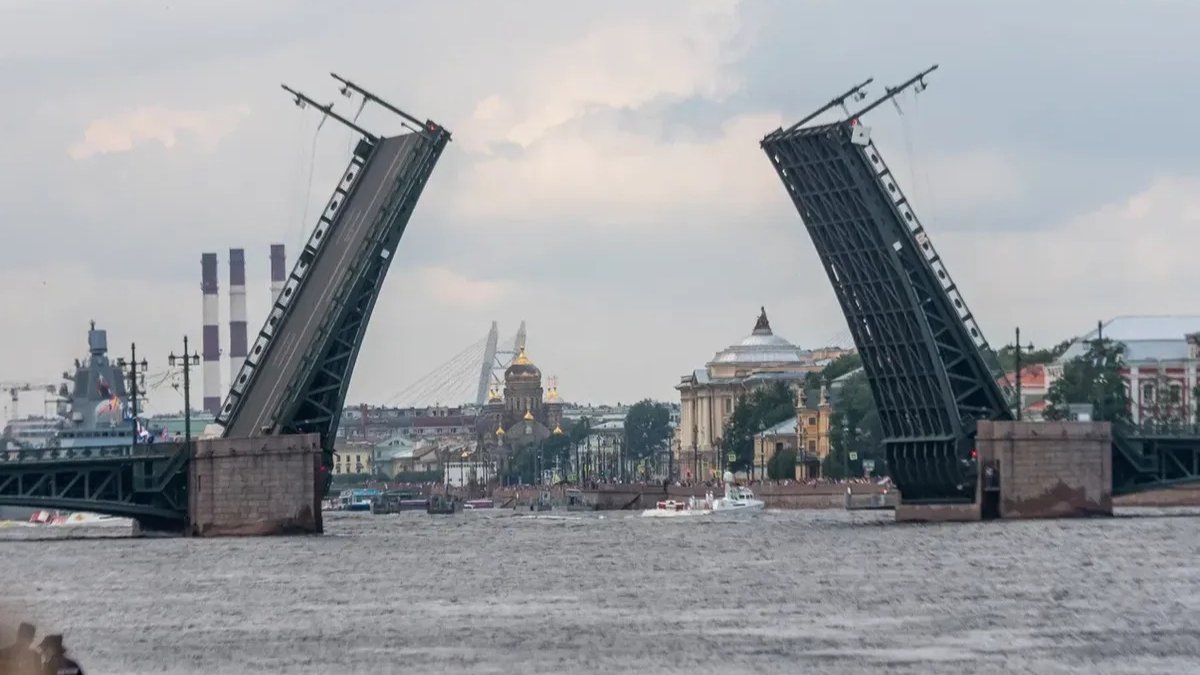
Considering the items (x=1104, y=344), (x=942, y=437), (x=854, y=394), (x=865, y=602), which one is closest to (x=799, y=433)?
(x=854, y=394)

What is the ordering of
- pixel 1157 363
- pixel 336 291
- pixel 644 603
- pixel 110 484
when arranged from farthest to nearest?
pixel 1157 363, pixel 110 484, pixel 336 291, pixel 644 603

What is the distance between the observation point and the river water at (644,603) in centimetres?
2848

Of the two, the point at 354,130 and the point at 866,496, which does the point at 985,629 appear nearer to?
the point at 354,130

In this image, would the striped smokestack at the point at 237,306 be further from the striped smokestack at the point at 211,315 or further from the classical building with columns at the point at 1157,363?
the classical building with columns at the point at 1157,363

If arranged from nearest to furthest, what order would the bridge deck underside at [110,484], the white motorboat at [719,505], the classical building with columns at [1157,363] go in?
the bridge deck underside at [110,484] < the white motorboat at [719,505] < the classical building with columns at [1157,363]

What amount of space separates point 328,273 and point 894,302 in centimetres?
949

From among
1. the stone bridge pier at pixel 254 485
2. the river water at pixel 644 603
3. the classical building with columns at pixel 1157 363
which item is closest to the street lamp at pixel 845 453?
the classical building with columns at pixel 1157 363

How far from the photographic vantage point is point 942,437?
55.3 meters

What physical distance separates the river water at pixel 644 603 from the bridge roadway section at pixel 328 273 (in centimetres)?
278

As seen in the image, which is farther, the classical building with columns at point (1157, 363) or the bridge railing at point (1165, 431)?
the classical building with columns at point (1157, 363)

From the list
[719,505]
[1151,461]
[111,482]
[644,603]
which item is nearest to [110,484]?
[111,482]

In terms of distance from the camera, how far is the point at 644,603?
35.6 metres

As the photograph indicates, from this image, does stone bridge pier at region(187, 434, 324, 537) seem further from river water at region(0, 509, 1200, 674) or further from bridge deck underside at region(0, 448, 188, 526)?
river water at region(0, 509, 1200, 674)

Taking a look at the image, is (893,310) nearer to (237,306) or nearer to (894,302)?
(894,302)
